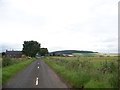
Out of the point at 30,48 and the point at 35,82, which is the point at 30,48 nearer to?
the point at 30,48

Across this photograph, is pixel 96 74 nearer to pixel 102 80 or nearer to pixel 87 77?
pixel 87 77

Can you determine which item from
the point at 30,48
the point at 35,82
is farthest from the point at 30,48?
the point at 35,82

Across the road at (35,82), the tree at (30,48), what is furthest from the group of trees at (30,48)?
the road at (35,82)

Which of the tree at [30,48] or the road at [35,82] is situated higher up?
the tree at [30,48]

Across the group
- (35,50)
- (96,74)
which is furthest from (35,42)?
(96,74)

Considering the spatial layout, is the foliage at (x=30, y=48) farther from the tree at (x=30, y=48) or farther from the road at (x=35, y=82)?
the road at (x=35, y=82)

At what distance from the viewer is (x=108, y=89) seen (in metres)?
13.1

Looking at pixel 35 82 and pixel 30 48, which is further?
pixel 30 48

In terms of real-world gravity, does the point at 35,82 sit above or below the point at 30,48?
below

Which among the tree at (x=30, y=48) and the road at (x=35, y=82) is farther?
the tree at (x=30, y=48)

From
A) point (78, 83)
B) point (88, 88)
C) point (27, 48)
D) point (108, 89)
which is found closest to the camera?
point (108, 89)

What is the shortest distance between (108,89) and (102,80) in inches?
103

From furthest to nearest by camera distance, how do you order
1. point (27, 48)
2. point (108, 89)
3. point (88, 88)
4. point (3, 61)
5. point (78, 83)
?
1. point (27, 48)
2. point (3, 61)
3. point (78, 83)
4. point (88, 88)
5. point (108, 89)

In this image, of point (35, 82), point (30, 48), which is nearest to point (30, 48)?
point (30, 48)
